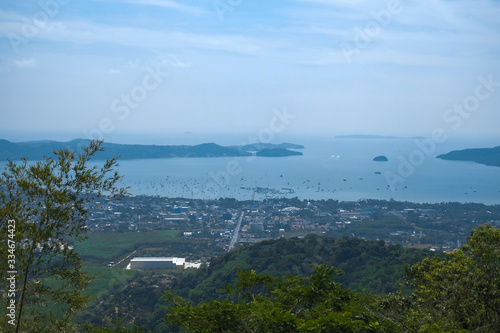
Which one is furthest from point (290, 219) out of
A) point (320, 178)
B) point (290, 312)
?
point (290, 312)

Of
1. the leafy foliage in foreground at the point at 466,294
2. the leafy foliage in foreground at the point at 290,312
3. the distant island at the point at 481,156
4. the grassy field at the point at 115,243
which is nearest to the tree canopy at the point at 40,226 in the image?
the leafy foliage in foreground at the point at 290,312

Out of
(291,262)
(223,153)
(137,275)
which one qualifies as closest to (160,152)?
(223,153)

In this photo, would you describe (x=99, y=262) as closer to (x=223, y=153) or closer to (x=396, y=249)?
(x=396, y=249)

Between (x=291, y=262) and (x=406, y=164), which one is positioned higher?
(x=406, y=164)

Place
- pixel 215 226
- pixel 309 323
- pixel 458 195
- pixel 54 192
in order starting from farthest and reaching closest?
Answer: pixel 458 195 → pixel 215 226 → pixel 54 192 → pixel 309 323

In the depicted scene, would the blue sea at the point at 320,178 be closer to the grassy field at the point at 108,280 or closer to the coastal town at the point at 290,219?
the coastal town at the point at 290,219
